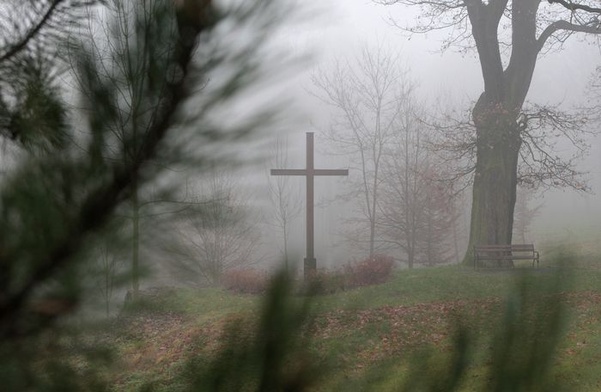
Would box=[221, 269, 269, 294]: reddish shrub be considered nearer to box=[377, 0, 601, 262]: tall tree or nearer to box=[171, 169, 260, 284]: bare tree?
box=[171, 169, 260, 284]: bare tree

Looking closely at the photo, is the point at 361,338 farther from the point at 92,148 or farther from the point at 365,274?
the point at 365,274

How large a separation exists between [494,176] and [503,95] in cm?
121

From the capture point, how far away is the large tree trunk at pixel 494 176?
8.81m

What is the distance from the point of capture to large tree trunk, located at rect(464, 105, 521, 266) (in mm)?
8812

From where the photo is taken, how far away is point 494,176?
9.54 meters

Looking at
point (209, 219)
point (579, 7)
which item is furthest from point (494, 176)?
point (209, 219)

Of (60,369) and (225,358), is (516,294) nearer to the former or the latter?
(225,358)

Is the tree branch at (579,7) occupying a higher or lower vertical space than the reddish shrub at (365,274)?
Result: higher

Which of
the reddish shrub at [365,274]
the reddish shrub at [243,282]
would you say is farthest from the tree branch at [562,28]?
the reddish shrub at [243,282]

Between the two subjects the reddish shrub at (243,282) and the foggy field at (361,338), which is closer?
the foggy field at (361,338)

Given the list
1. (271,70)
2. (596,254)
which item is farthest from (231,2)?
(596,254)

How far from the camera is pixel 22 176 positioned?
2.51 ft

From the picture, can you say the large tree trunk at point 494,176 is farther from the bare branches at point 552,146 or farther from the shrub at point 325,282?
the shrub at point 325,282

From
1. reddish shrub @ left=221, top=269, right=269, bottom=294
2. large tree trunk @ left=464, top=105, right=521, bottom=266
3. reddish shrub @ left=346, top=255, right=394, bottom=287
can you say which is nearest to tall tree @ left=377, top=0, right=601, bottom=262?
large tree trunk @ left=464, top=105, right=521, bottom=266
